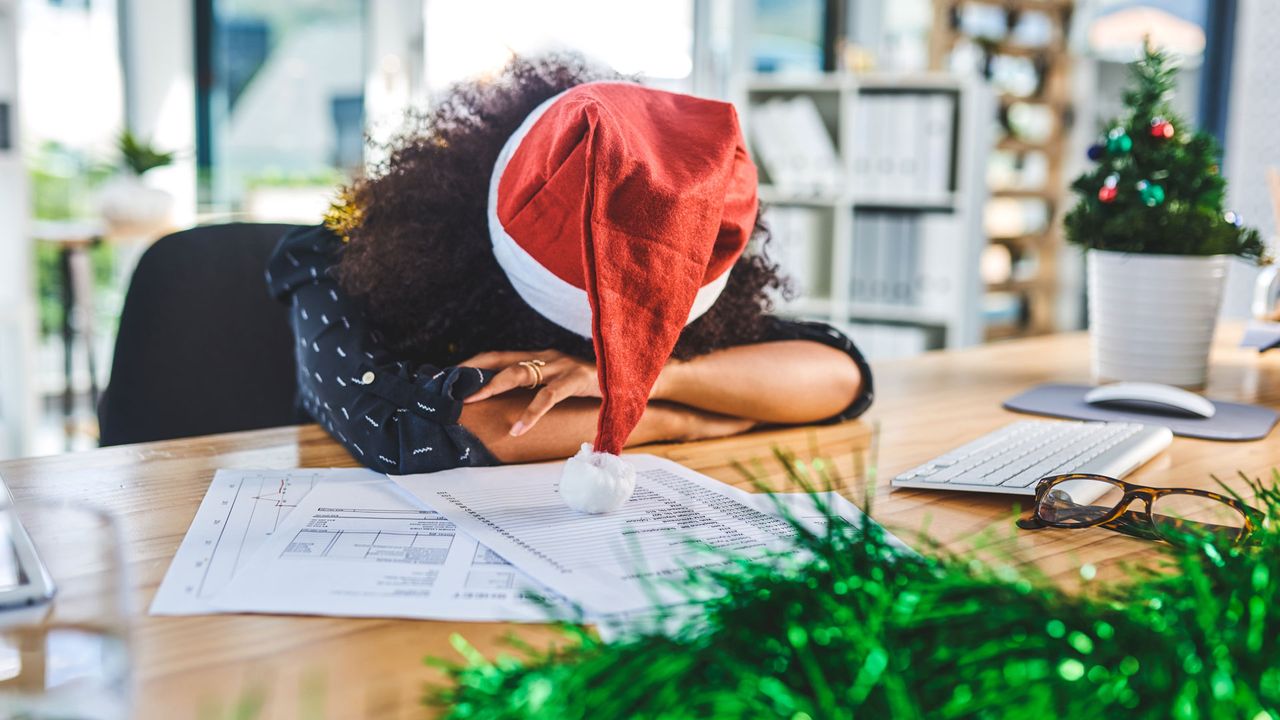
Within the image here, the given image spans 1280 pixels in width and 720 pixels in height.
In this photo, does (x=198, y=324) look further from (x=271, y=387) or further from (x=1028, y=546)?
(x=1028, y=546)

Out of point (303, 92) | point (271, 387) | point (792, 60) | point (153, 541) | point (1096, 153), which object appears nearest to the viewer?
point (153, 541)

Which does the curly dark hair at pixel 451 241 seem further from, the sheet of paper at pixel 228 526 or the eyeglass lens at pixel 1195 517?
the eyeglass lens at pixel 1195 517

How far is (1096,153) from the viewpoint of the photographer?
1.34 m

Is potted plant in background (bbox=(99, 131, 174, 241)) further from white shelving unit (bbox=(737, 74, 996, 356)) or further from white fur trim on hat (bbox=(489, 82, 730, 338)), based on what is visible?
white fur trim on hat (bbox=(489, 82, 730, 338))

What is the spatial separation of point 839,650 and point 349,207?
2.52 feet

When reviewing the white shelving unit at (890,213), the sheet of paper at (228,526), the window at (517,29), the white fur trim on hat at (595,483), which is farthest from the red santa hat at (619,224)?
the window at (517,29)

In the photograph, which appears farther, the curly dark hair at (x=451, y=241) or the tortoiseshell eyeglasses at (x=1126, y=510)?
the curly dark hair at (x=451, y=241)

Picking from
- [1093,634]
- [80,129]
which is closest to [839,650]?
[1093,634]

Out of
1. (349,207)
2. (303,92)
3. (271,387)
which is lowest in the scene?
(271,387)

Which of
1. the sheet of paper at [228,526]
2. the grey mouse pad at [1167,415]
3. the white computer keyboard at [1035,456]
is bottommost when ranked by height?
→ the grey mouse pad at [1167,415]

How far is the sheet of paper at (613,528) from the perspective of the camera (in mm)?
622

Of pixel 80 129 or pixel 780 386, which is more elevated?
pixel 80 129

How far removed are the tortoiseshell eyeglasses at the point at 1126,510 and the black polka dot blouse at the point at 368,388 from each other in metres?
0.44

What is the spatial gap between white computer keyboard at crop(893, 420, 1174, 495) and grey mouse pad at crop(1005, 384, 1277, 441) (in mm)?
83
